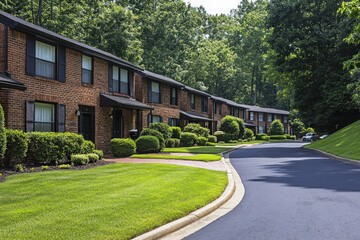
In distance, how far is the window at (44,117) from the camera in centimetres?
1616

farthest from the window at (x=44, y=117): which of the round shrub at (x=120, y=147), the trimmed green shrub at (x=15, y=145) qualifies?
the round shrub at (x=120, y=147)

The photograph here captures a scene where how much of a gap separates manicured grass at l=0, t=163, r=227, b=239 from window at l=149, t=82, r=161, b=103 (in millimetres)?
18818

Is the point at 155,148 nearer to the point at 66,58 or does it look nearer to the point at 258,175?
the point at 66,58

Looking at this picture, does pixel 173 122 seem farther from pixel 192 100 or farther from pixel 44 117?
pixel 44 117

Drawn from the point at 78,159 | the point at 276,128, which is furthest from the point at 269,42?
the point at 276,128

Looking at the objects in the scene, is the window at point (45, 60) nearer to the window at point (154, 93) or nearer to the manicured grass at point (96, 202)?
the manicured grass at point (96, 202)

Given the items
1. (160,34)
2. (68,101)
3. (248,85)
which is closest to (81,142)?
(68,101)

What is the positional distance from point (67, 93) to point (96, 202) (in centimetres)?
1263

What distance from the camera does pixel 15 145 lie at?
12.0 m

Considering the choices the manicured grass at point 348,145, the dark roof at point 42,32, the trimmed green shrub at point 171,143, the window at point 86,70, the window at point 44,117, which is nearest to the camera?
the dark roof at point 42,32

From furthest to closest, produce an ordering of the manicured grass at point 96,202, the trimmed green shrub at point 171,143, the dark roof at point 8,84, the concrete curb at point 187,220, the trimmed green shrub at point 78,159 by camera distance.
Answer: the trimmed green shrub at point 171,143 → the trimmed green shrub at point 78,159 → the dark roof at point 8,84 → the concrete curb at point 187,220 → the manicured grass at point 96,202

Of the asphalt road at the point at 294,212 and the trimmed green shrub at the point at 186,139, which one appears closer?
the asphalt road at the point at 294,212

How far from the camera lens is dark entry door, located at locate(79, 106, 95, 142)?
19.6 meters

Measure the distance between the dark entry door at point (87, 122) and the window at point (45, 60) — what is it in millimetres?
3133
